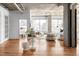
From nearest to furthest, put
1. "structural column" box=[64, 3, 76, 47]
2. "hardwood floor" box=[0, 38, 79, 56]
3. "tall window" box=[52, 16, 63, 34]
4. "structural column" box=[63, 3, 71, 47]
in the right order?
"hardwood floor" box=[0, 38, 79, 56] → "structural column" box=[64, 3, 76, 47] → "structural column" box=[63, 3, 71, 47] → "tall window" box=[52, 16, 63, 34]

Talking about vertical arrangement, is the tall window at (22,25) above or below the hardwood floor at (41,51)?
above

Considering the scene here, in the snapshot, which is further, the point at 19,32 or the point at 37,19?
the point at 37,19

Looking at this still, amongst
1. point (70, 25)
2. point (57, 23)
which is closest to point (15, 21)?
point (57, 23)

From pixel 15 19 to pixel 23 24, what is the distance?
76 centimetres

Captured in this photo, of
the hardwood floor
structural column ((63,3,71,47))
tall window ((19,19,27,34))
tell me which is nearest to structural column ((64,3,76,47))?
structural column ((63,3,71,47))

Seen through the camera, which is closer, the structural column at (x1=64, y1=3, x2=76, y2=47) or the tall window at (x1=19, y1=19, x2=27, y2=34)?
the structural column at (x1=64, y1=3, x2=76, y2=47)

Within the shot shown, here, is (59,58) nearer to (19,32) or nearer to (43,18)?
(19,32)

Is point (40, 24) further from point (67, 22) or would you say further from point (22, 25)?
point (67, 22)

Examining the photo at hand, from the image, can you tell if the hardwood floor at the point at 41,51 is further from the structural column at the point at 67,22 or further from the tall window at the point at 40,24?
the tall window at the point at 40,24

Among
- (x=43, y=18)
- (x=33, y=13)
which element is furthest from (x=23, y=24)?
(x=43, y=18)

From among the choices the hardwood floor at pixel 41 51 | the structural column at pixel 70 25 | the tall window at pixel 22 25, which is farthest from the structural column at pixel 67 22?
the tall window at pixel 22 25

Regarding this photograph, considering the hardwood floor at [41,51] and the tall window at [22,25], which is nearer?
the hardwood floor at [41,51]

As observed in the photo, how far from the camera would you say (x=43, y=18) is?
48.1 ft

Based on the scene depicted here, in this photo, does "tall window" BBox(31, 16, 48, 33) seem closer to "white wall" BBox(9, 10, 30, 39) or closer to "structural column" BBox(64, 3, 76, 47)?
"white wall" BBox(9, 10, 30, 39)
